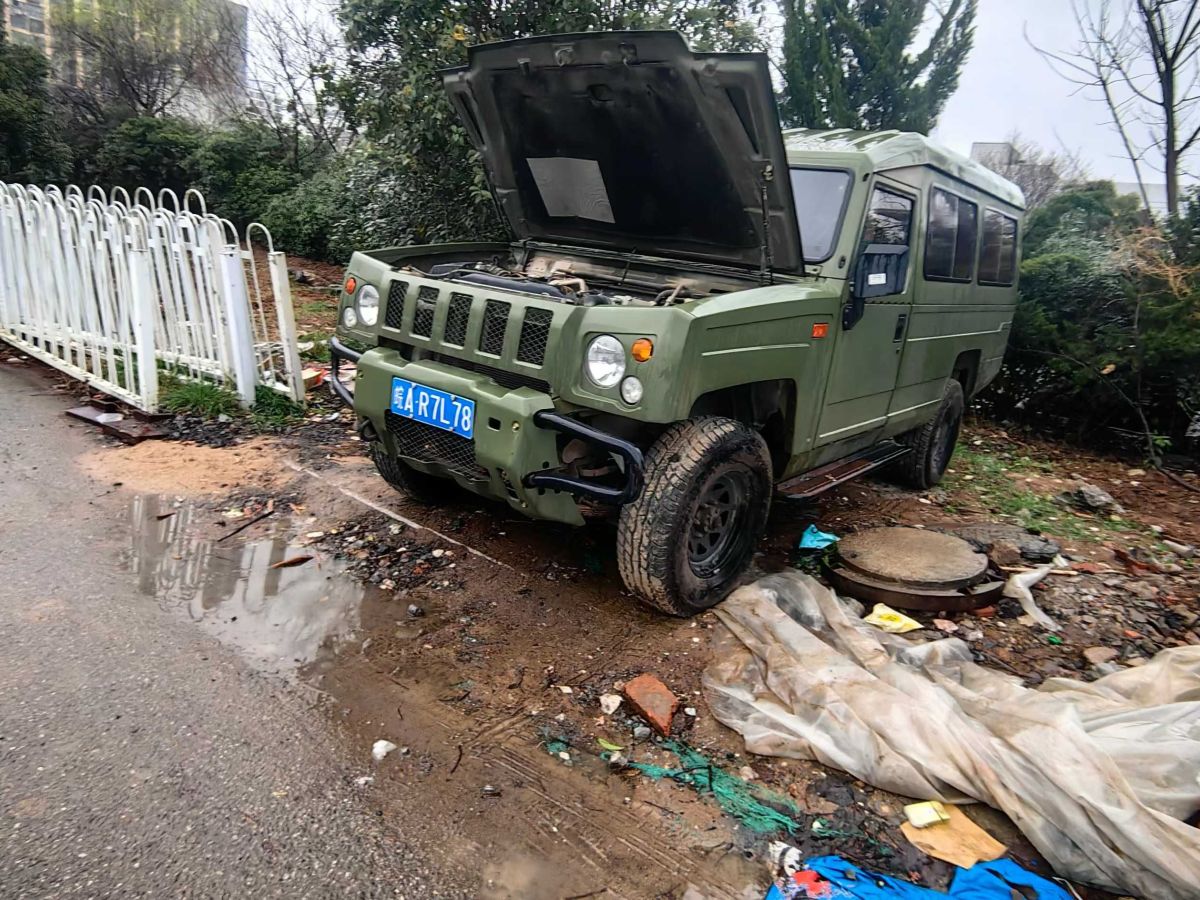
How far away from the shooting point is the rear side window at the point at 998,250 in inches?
210

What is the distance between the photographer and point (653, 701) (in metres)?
2.78

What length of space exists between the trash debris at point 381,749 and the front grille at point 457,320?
5.30 feet

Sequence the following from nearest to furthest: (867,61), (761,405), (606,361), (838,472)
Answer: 1. (606,361)
2. (761,405)
3. (838,472)
4. (867,61)

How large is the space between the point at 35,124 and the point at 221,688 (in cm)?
1431

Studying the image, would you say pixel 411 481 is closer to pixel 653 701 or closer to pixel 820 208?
pixel 653 701

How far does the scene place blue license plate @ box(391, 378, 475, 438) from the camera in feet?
10.1

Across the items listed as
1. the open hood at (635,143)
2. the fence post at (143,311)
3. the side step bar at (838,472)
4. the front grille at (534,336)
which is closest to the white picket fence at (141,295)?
the fence post at (143,311)

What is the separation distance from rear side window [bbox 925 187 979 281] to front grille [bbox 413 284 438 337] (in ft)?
9.43

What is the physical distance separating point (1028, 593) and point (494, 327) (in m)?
2.99

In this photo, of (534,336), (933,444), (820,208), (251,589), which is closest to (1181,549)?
(933,444)

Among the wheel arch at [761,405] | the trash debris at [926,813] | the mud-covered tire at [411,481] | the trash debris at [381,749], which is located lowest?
the trash debris at [926,813]

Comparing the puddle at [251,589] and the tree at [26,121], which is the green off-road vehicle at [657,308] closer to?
the puddle at [251,589]

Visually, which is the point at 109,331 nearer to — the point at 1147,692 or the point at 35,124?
the point at 1147,692

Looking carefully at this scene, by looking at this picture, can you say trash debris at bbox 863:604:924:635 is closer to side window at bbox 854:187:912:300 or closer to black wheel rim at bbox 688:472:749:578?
black wheel rim at bbox 688:472:749:578
